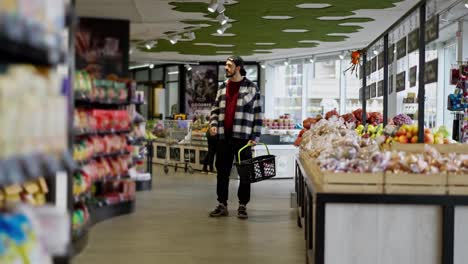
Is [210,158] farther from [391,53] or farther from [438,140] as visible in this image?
[438,140]

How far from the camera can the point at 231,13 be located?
12953mm

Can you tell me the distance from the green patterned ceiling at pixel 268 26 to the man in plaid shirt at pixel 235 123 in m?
1.04

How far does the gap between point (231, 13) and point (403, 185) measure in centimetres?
948

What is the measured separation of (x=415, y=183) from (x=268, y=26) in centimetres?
1113

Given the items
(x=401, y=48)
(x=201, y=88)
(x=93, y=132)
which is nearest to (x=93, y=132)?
(x=93, y=132)

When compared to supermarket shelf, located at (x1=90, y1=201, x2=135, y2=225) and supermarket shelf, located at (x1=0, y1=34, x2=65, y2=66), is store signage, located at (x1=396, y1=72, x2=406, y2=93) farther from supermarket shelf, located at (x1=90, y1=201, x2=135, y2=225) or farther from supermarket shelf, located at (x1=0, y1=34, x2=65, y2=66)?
supermarket shelf, located at (x1=0, y1=34, x2=65, y2=66)

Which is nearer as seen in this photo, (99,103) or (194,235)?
(194,235)

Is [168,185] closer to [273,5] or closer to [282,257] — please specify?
[273,5]

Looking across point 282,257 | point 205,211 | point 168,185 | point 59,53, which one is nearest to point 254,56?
point 168,185

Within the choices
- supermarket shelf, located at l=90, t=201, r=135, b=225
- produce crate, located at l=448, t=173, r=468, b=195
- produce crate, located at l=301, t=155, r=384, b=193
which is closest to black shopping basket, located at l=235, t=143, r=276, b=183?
supermarket shelf, located at l=90, t=201, r=135, b=225

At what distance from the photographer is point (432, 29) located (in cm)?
452

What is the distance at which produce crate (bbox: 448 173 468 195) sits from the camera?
148 inches

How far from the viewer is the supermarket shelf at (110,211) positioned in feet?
23.1

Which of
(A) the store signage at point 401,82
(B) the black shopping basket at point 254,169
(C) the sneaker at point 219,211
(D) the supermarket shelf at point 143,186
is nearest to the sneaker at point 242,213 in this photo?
(C) the sneaker at point 219,211
